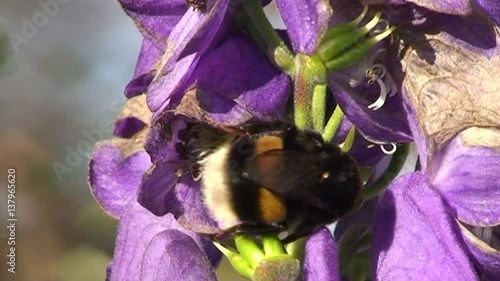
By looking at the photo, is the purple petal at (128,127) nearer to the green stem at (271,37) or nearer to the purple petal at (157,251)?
the purple petal at (157,251)

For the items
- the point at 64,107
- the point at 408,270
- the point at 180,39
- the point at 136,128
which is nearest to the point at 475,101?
the point at 408,270

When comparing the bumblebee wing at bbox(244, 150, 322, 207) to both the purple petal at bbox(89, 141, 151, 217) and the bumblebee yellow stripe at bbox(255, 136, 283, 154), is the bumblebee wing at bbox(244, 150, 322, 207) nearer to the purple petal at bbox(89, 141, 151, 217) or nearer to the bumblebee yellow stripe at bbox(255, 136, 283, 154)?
the bumblebee yellow stripe at bbox(255, 136, 283, 154)

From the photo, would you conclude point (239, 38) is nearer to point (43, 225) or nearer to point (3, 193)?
point (3, 193)

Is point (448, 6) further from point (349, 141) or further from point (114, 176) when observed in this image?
point (114, 176)

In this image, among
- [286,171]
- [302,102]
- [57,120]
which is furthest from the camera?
[57,120]

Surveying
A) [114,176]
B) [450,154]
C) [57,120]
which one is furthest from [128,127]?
[57,120]

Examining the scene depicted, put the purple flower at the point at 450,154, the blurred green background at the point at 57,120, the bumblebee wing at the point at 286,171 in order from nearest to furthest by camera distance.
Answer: the bumblebee wing at the point at 286,171, the purple flower at the point at 450,154, the blurred green background at the point at 57,120

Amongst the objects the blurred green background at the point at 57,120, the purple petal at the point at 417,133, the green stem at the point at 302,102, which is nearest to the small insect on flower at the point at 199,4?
the green stem at the point at 302,102
